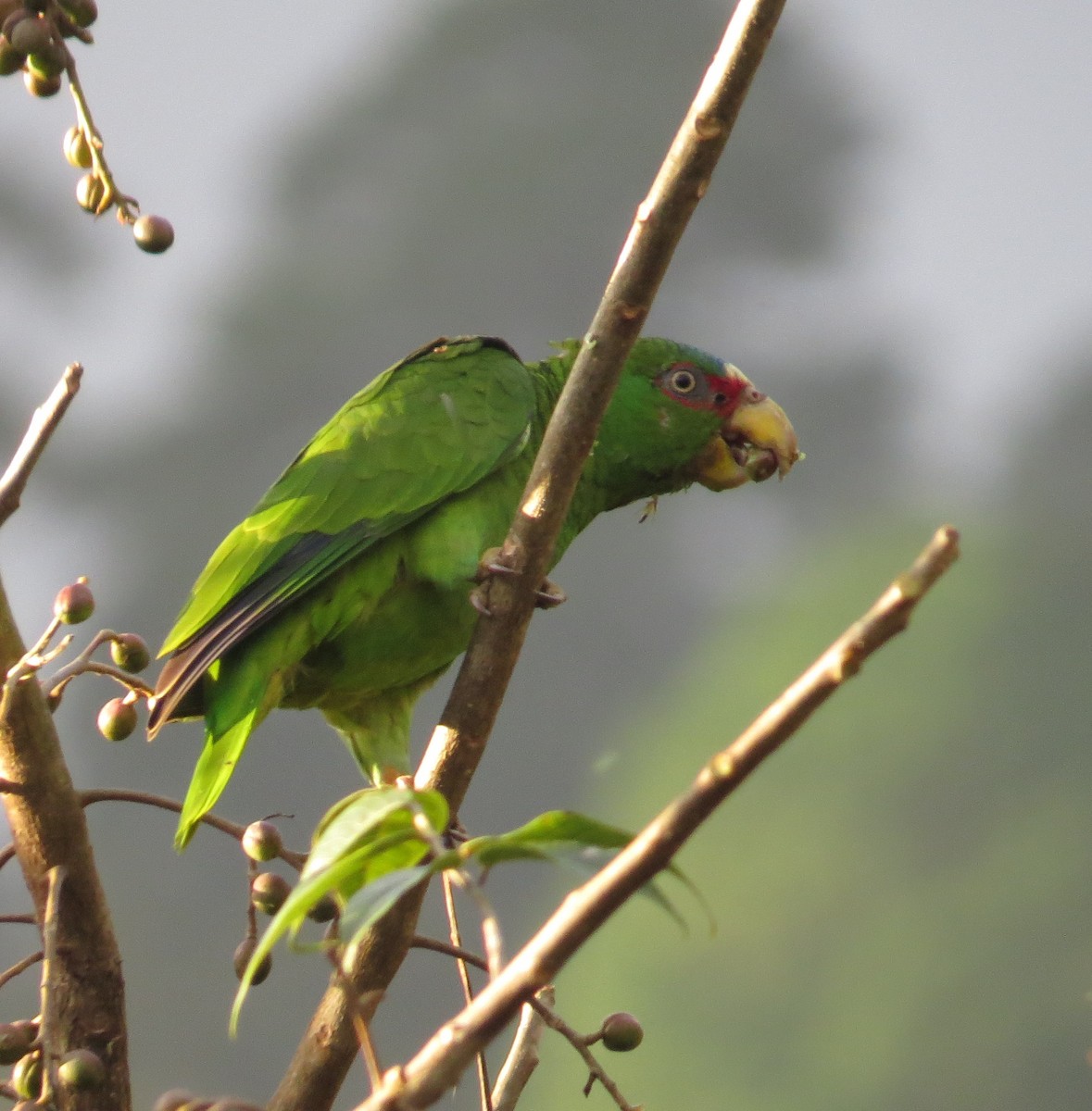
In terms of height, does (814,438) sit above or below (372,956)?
above

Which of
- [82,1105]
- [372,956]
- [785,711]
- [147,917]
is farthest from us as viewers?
[147,917]

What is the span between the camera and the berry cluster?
41.1 inches

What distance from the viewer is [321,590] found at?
1819 mm

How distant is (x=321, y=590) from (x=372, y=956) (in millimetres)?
704

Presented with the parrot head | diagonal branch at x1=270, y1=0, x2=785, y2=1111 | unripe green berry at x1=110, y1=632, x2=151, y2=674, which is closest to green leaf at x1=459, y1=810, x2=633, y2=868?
diagonal branch at x1=270, y1=0, x2=785, y2=1111

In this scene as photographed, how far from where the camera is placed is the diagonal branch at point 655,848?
54cm

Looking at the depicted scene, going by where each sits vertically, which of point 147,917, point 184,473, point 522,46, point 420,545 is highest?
point 522,46

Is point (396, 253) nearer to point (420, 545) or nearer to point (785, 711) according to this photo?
point (420, 545)

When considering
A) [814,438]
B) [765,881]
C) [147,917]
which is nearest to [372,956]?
[765,881]

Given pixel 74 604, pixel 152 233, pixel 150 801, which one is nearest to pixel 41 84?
pixel 152 233

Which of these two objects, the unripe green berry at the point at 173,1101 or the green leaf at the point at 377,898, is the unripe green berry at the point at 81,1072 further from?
the green leaf at the point at 377,898

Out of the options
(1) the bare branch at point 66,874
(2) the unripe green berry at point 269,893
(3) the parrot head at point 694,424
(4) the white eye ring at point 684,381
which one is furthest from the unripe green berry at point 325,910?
(4) the white eye ring at point 684,381

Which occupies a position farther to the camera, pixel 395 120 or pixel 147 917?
pixel 395 120

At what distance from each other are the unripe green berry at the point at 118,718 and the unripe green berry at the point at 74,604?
0.13m
